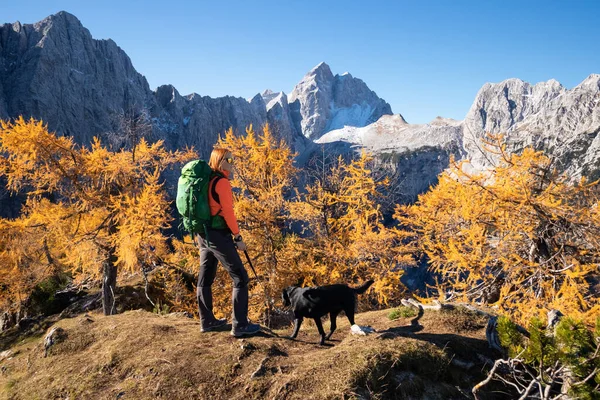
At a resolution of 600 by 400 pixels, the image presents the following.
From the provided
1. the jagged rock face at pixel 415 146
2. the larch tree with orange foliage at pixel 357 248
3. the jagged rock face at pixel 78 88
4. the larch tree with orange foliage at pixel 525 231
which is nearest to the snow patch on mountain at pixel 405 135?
the jagged rock face at pixel 415 146

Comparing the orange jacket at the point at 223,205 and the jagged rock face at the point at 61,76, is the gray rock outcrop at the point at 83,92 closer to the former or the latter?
the jagged rock face at the point at 61,76

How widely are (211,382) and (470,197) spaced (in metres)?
5.76

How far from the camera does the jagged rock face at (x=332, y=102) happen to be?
161 metres

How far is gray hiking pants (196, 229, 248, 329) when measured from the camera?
351 centimetres

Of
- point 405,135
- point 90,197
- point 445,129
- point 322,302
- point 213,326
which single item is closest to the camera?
point 322,302

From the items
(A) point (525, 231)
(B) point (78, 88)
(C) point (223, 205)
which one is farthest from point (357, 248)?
(B) point (78, 88)

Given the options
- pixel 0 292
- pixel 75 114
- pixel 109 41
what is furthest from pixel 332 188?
pixel 109 41

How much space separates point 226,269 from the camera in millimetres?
3539

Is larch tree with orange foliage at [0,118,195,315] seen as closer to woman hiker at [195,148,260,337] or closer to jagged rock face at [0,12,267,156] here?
woman hiker at [195,148,260,337]

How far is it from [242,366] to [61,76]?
234ft

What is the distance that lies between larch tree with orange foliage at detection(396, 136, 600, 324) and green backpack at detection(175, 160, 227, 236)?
14.5ft

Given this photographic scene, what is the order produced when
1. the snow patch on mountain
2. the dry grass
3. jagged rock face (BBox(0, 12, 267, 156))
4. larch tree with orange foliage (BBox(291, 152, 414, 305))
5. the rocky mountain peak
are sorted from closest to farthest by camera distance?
the dry grass, larch tree with orange foliage (BBox(291, 152, 414, 305)), jagged rock face (BBox(0, 12, 267, 156)), the rocky mountain peak, the snow patch on mountain

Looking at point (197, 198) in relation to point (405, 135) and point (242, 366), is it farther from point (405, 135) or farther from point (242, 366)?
point (405, 135)

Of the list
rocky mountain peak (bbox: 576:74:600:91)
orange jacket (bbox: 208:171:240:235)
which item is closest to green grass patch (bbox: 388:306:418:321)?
orange jacket (bbox: 208:171:240:235)
